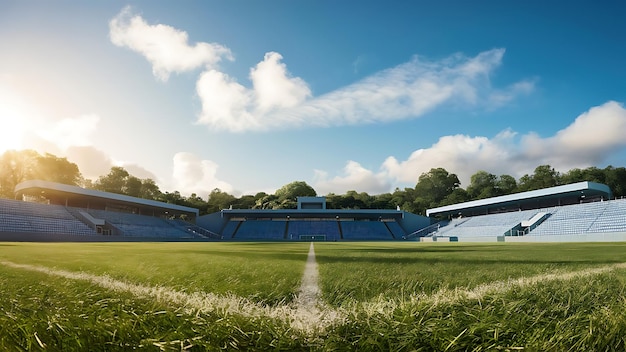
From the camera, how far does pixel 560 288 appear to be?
3.07 meters

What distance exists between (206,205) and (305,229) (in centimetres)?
2756

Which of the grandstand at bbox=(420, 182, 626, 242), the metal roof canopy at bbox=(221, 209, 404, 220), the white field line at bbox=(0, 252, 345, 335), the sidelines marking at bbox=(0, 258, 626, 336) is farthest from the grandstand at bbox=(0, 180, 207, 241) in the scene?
the grandstand at bbox=(420, 182, 626, 242)

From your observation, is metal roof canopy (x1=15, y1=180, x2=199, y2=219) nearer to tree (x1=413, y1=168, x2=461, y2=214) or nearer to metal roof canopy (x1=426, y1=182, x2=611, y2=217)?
metal roof canopy (x1=426, y1=182, x2=611, y2=217)

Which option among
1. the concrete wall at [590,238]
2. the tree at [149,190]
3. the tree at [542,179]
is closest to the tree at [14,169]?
the tree at [149,190]

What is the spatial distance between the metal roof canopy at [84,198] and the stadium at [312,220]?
0.10 metres

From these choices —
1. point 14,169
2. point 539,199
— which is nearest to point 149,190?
point 14,169

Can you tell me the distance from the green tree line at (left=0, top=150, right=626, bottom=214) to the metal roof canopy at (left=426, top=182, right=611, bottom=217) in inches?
722

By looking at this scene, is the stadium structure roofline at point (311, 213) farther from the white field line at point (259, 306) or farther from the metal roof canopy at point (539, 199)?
the white field line at point (259, 306)

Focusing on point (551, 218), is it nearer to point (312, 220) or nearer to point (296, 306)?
point (312, 220)

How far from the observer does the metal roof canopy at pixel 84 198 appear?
37875mm

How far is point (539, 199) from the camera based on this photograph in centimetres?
4600

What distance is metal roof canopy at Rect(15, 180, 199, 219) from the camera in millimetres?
37875

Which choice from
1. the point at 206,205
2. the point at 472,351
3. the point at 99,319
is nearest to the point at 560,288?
the point at 472,351

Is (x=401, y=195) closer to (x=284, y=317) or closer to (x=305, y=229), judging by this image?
(x=305, y=229)
